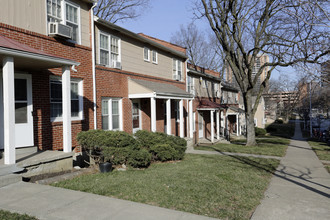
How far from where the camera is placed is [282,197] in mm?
5770

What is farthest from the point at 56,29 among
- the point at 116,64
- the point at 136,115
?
the point at 136,115

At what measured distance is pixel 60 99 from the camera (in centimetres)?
889

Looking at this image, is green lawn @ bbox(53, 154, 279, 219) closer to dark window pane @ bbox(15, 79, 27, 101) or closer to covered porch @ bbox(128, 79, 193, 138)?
dark window pane @ bbox(15, 79, 27, 101)

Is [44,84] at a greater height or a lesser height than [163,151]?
greater

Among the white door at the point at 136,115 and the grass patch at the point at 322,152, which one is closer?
the grass patch at the point at 322,152

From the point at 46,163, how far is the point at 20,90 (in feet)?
8.17

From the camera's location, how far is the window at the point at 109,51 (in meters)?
11.0

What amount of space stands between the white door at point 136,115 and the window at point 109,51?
7.45ft

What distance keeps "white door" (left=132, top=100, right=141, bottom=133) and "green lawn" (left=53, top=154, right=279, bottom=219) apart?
4.92 meters

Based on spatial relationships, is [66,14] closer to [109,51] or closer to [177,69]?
[109,51]

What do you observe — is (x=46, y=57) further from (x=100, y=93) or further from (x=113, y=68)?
(x=113, y=68)

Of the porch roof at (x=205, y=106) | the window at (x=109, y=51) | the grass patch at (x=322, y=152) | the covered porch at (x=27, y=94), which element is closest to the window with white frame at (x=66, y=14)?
the window at (x=109, y=51)

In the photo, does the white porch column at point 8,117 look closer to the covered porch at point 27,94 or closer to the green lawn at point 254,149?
the covered porch at point 27,94

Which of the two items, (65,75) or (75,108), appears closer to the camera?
(65,75)
